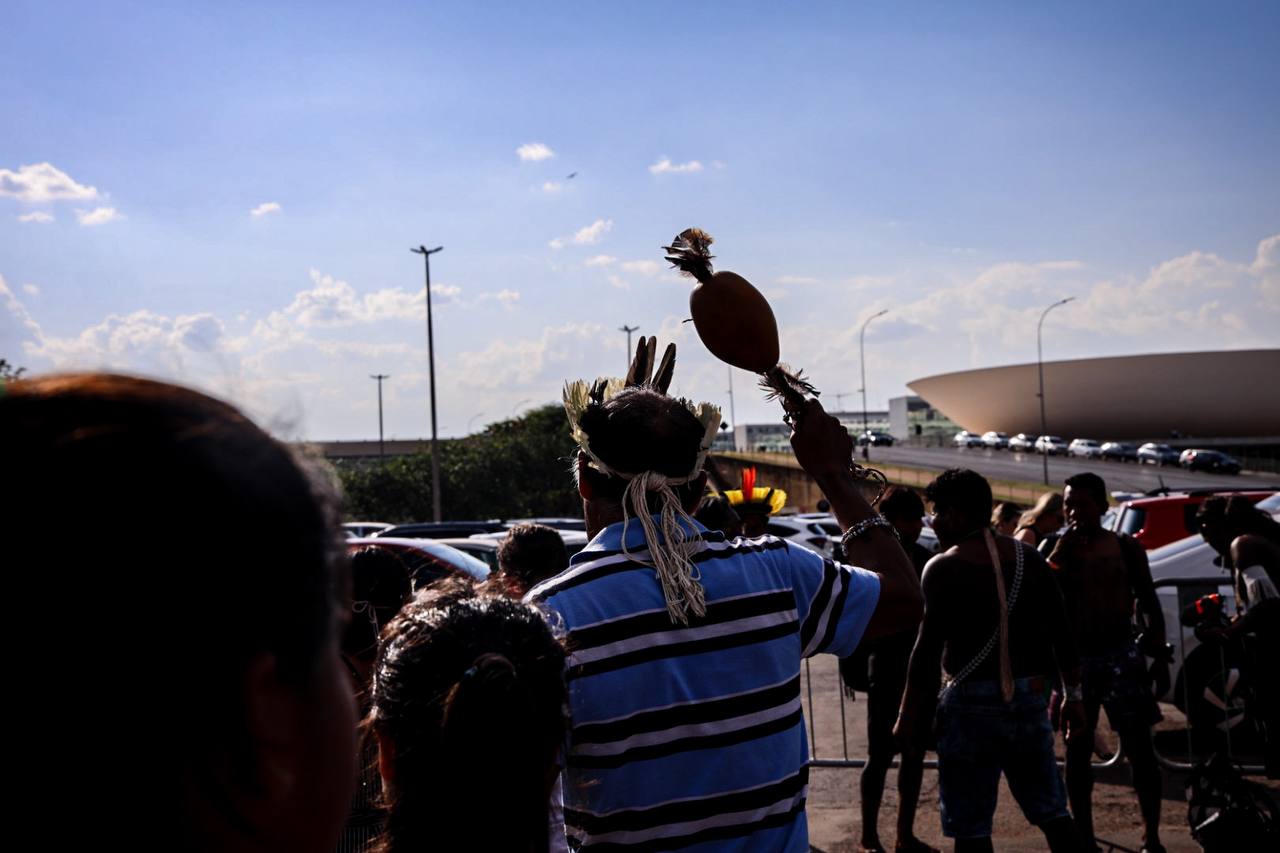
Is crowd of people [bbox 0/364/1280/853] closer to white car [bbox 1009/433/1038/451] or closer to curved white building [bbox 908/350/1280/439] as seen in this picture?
white car [bbox 1009/433/1038/451]

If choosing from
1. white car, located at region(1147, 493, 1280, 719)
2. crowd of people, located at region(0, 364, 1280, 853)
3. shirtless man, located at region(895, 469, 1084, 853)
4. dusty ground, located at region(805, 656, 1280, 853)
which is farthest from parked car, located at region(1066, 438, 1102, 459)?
shirtless man, located at region(895, 469, 1084, 853)

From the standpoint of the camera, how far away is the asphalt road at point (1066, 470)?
49.6 m

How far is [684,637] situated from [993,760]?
304 cm

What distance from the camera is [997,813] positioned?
6.74 meters

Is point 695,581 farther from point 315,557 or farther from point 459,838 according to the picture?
point 315,557

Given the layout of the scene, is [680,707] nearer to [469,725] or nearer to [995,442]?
[469,725]

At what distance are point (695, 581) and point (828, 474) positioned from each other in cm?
48

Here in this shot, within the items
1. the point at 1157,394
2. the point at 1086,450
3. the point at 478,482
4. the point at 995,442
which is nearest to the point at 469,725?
the point at 478,482

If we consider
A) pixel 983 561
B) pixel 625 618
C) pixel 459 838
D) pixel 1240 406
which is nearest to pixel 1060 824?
pixel 983 561

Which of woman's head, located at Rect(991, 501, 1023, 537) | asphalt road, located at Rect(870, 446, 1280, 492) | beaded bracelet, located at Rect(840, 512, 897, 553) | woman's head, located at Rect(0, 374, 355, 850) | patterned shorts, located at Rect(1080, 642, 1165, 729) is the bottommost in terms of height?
asphalt road, located at Rect(870, 446, 1280, 492)

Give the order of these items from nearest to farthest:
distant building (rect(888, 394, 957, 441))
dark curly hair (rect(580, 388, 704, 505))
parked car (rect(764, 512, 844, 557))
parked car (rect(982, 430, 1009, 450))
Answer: dark curly hair (rect(580, 388, 704, 505))
parked car (rect(764, 512, 844, 557))
parked car (rect(982, 430, 1009, 450))
distant building (rect(888, 394, 957, 441))

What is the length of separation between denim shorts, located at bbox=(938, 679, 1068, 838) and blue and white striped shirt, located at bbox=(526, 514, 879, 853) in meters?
2.66

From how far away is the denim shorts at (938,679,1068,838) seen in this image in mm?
4914

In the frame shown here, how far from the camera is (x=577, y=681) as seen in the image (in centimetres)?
244
